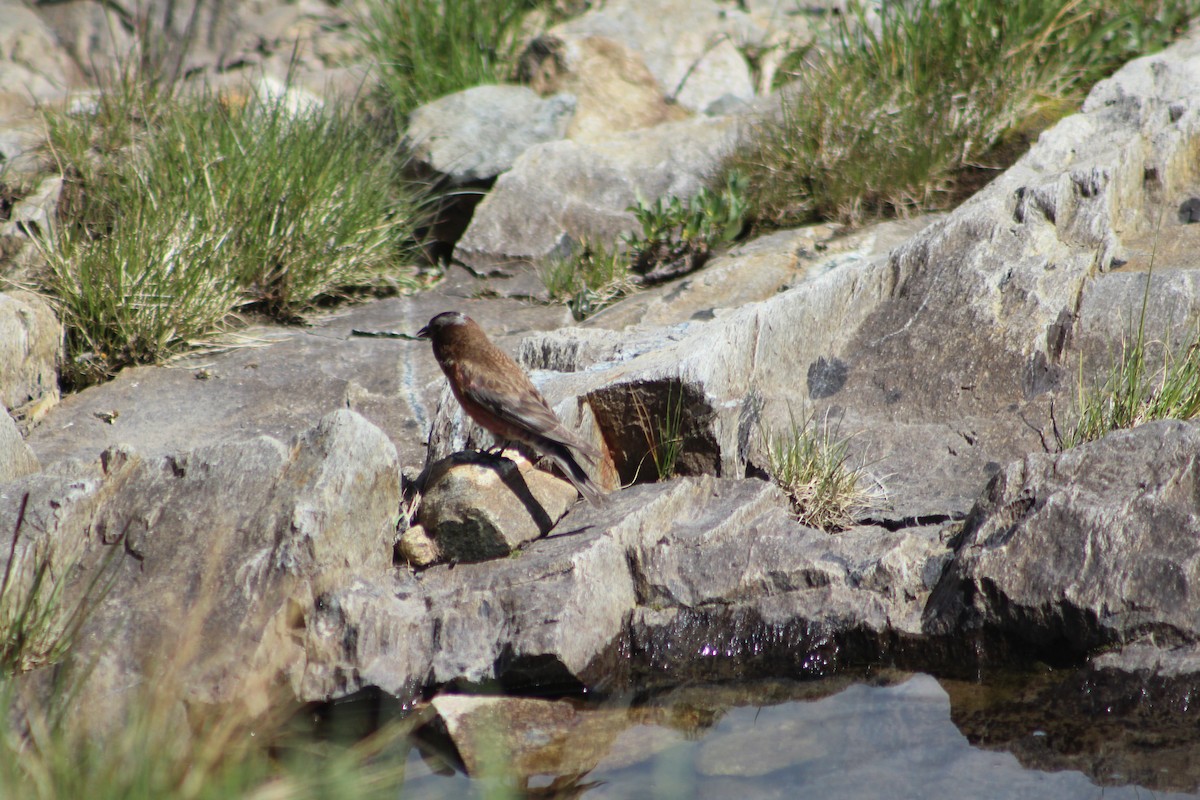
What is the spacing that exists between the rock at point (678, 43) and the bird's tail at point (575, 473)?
628 cm

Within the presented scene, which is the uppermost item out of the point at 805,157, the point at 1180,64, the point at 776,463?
the point at 1180,64

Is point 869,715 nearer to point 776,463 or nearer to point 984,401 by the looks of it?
point 776,463

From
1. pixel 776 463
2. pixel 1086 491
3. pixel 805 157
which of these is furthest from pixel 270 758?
pixel 805 157

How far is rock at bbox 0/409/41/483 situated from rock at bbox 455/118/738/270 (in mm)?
3846

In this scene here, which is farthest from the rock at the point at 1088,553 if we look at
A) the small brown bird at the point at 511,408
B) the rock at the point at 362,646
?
the rock at the point at 362,646

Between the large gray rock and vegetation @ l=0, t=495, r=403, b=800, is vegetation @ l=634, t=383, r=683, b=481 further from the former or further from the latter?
vegetation @ l=0, t=495, r=403, b=800

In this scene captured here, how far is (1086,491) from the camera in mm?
3932

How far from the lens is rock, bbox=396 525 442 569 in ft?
14.4

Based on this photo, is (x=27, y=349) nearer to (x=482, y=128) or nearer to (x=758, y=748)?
(x=482, y=128)

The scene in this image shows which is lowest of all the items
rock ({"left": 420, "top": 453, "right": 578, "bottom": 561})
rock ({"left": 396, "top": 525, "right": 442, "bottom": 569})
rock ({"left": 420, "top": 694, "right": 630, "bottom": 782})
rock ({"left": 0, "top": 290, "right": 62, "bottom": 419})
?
rock ({"left": 420, "top": 694, "right": 630, "bottom": 782})

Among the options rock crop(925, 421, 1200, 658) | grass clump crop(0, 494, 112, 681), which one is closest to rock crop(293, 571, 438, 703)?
grass clump crop(0, 494, 112, 681)

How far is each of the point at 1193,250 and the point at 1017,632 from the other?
9.33ft

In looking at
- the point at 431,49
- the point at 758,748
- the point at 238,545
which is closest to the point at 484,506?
the point at 238,545

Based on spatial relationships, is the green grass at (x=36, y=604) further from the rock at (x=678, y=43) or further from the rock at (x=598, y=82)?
the rock at (x=678, y=43)
